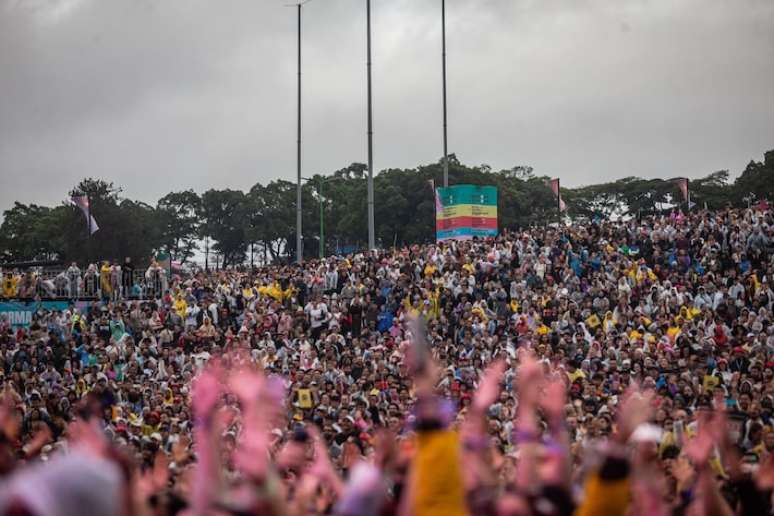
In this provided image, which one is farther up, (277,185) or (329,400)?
(277,185)

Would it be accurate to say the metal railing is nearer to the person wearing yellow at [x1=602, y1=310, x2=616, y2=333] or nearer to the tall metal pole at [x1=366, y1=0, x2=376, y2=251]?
the tall metal pole at [x1=366, y1=0, x2=376, y2=251]

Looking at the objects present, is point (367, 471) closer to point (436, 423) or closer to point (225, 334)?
point (436, 423)

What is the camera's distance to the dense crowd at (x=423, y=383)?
203 inches

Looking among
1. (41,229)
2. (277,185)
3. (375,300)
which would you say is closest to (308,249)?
(277,185)

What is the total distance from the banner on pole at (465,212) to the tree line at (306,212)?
3056cm

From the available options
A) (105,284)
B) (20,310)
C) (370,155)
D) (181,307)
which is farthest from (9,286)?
(370,155)

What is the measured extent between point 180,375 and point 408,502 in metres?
18.4

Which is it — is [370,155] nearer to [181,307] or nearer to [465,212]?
[465,212]

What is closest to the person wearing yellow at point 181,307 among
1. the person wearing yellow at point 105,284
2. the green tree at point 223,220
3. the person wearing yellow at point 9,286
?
the person wearing yellow at point 105,284

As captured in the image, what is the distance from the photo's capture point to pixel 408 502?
5.24m

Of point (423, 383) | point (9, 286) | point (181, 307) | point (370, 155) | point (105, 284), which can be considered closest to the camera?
point (423, 383)

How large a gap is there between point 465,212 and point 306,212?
4977 cm

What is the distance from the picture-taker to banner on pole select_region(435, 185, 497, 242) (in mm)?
36812

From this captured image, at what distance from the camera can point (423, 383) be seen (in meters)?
5.41
